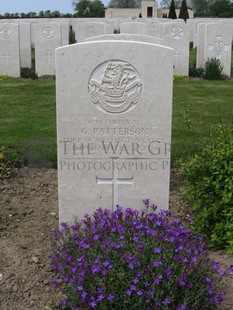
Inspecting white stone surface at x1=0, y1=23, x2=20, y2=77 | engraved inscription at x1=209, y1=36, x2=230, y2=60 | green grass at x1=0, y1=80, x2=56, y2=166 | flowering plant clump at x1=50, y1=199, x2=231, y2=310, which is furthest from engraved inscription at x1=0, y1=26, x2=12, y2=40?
flowering plant clump at x1=50, y1=199, x2=231, y2=310

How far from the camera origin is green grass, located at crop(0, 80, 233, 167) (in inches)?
238

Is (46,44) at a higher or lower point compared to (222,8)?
lower

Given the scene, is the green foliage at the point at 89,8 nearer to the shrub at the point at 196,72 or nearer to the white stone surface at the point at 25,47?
the white stone surface at the point at 25,47

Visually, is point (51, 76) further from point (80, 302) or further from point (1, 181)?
point (80, 302)

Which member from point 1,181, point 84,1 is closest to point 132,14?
point 84,1

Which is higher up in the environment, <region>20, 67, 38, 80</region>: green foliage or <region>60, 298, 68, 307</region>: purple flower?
<region>20, 67, 38, 80</region>: green foliage

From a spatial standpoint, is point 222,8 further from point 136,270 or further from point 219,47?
point 136,270

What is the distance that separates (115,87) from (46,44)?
1057cm

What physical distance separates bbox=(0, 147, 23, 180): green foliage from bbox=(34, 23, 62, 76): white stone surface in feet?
27.0

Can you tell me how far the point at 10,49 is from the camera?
44.8 feet

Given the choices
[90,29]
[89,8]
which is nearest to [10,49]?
[90,29]

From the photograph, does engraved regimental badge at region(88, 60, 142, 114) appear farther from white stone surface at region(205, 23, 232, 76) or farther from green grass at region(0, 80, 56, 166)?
white stone surface at region(205, 23, 232, 76)

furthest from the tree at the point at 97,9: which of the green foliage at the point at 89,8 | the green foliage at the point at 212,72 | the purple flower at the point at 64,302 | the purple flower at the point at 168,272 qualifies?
the purple flower at the point at 168,272

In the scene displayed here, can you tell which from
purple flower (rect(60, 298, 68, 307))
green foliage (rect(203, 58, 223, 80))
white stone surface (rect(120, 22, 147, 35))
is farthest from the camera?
white stone surface (rect(120, 22, 147, 35))
